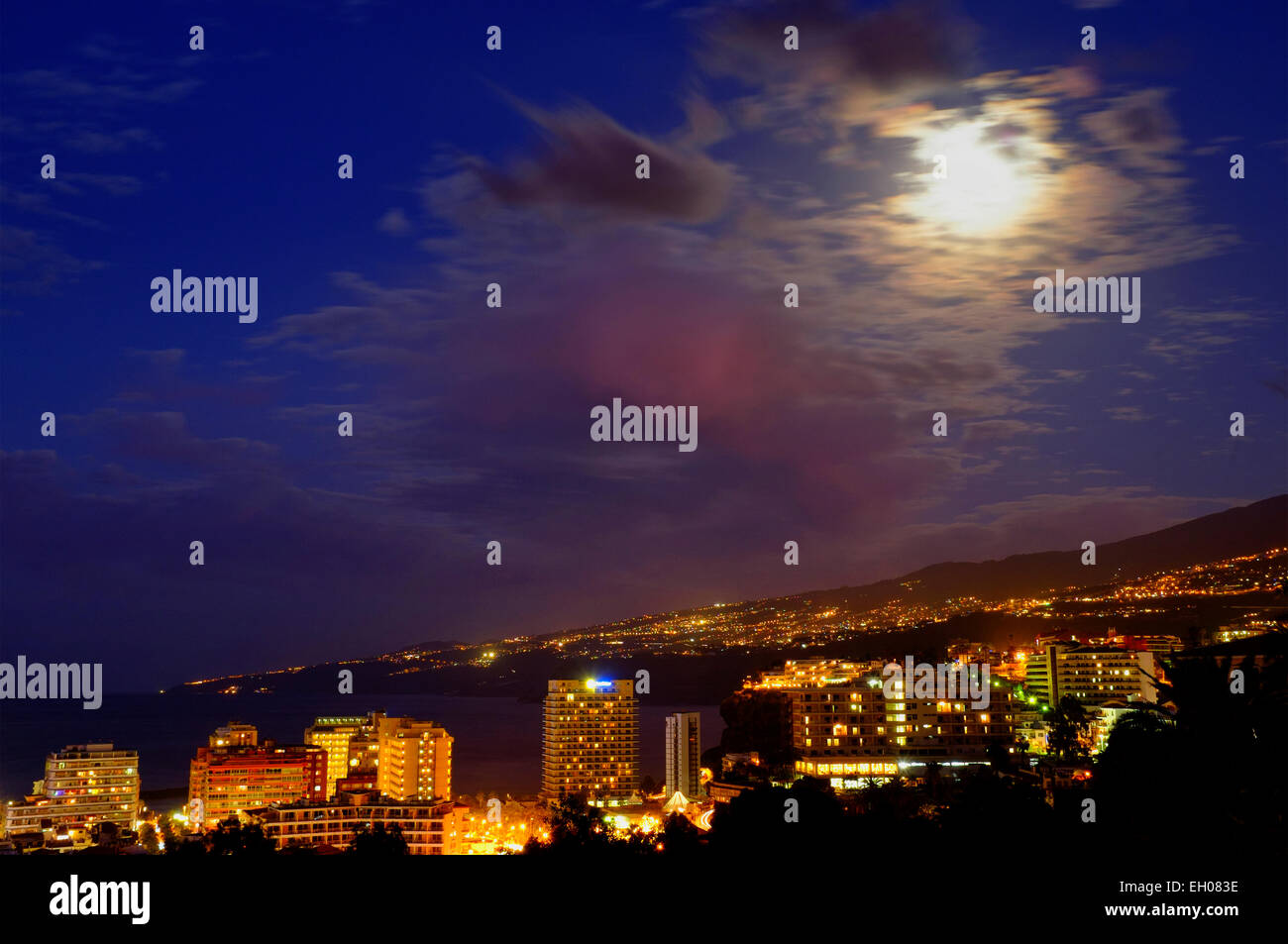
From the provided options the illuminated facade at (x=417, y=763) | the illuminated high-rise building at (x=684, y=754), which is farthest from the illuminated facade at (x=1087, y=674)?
the illuminated facade at (x=417, y=763)

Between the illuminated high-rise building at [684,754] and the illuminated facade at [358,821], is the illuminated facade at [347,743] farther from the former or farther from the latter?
the illuminated facade at [358,821]

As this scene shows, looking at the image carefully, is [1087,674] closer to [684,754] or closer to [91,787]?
[684,754]

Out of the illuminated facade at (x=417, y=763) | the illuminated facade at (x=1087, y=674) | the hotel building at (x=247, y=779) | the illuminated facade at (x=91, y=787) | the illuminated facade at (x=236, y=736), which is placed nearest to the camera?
the illuminated facade at (x=91, y=787)

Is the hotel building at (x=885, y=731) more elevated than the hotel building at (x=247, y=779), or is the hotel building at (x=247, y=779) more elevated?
the hotel building at (x=885, y=731)

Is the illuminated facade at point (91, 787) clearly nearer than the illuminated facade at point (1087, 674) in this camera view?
Yes

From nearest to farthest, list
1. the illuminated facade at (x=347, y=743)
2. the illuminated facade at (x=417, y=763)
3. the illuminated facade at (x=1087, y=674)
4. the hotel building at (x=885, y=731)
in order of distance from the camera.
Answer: the hotel building at (x=885, y=731), the illuminated facade at (x=1087, y=674), the illuminated facade at (x=417, y=763), the illuminated facade at (x=347, y=743)
